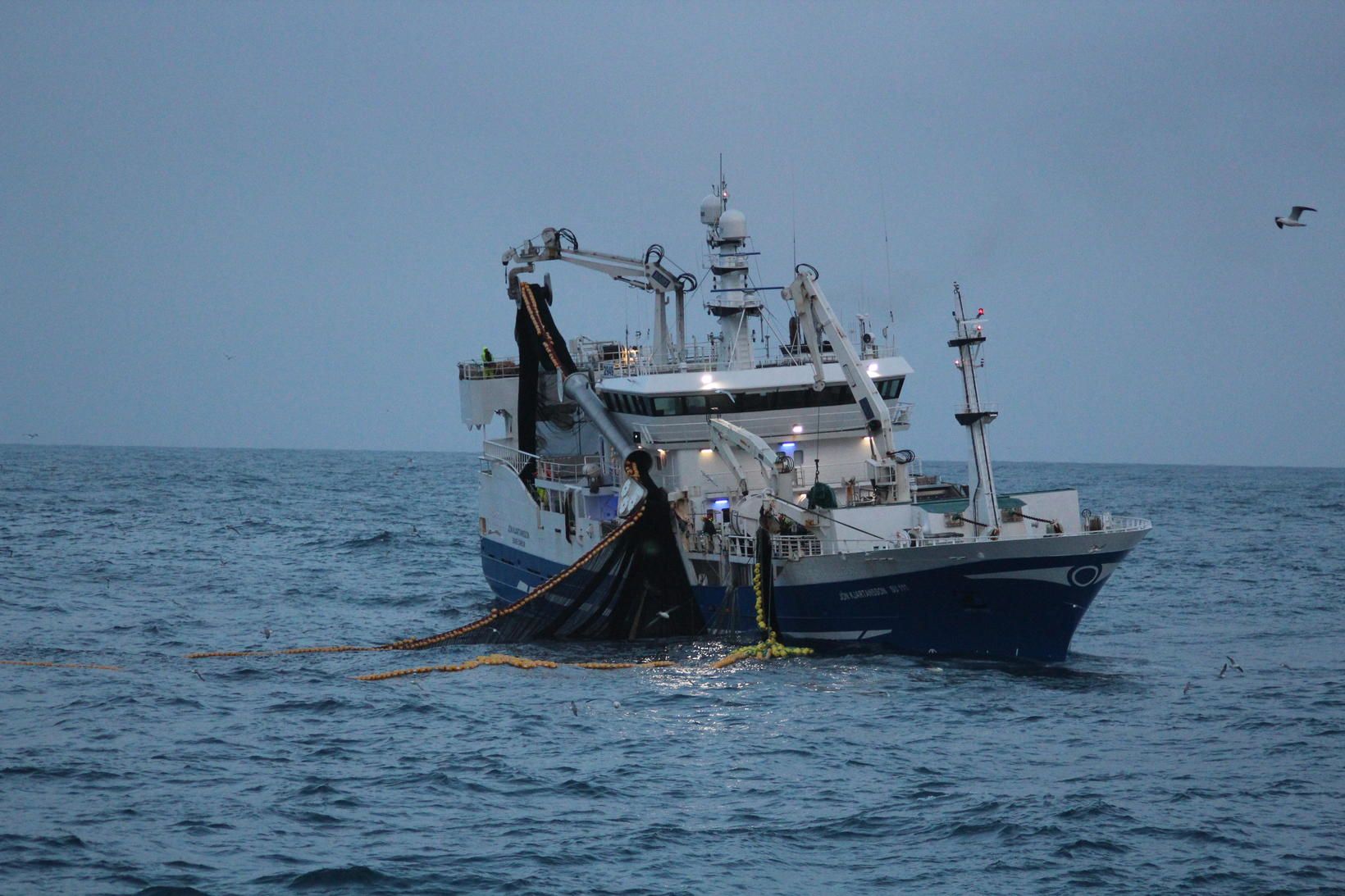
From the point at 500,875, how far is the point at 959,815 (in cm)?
706

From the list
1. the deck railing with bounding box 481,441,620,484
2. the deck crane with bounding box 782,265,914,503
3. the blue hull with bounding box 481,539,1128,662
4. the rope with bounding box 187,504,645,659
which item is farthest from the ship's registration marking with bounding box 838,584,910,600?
the deck railing with bounding box 481,441,620,484

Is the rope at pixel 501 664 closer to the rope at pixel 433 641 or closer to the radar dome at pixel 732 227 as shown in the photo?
the rope at pixel 433 641

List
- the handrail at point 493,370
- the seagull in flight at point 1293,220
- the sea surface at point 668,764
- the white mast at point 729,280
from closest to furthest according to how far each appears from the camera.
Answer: the sea surface at point 668,764 < the seagull in flight at point 1293,220 < the white mast at point 729,280 < the handrail at point 493,370

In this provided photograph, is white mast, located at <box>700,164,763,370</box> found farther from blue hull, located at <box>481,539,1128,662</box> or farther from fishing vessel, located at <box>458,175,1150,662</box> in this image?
blue hull, located at <box>481,539,1128,662</box>

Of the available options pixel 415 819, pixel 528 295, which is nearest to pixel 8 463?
pixel 528 295

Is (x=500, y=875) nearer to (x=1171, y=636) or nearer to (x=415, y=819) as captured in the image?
(x=415, y=819)

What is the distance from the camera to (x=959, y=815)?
854 inches

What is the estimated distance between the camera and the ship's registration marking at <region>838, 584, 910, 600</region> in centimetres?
3161

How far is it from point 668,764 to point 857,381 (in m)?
13.5

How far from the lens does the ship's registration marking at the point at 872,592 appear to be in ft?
104

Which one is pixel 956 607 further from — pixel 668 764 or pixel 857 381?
pixel 668 764

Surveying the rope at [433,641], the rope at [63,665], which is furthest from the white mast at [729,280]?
the rope at [63,665]

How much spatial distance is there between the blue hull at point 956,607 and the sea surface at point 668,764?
0.65 metres

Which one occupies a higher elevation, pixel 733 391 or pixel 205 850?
pixel 733 391
